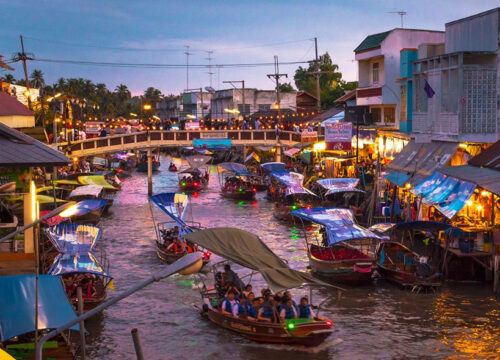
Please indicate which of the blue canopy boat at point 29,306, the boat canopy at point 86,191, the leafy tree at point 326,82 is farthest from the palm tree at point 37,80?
the blue canopy boat at point 29,306

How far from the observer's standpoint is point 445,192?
2886 cm

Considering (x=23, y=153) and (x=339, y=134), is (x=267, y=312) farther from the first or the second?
(x=339, y=134)

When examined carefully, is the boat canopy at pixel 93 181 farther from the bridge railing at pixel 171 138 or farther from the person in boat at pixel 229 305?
the person in boat at pixel 229 305

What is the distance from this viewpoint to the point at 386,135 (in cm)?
4794

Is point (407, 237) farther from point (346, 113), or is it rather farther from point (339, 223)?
point (346, 113)

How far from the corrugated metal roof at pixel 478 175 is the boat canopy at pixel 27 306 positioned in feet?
51.8

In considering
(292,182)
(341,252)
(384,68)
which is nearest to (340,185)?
(292,182)

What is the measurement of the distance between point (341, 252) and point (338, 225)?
4.06 ft

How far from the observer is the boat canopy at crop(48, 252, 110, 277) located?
2422 cm

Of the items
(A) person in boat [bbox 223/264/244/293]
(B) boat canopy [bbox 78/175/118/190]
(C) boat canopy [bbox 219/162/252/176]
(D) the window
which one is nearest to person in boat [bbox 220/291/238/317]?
(A) person in boat [bbox 223/264/244/293]

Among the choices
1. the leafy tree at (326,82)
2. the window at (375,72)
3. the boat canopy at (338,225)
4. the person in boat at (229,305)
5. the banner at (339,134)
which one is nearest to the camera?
the person in boat at (229,305)

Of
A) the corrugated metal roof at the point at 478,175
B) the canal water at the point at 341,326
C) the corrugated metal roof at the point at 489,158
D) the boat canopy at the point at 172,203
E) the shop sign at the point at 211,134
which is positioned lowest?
the canal water at the point at 341,326

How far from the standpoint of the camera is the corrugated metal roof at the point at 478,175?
25.9 metres

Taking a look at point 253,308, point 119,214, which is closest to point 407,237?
point 253,308
